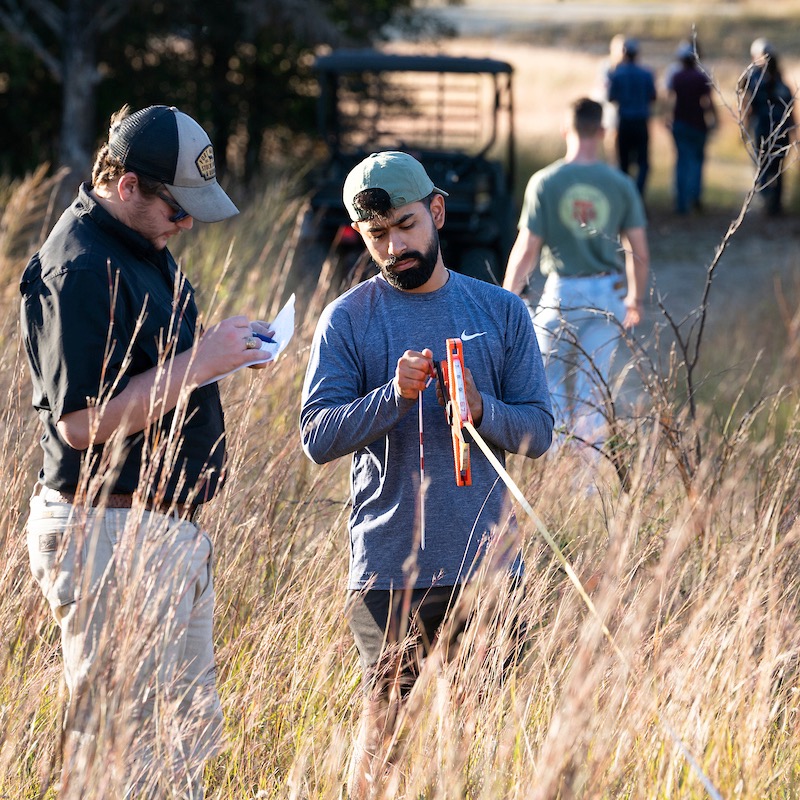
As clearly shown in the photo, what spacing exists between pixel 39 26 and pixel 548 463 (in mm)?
10910

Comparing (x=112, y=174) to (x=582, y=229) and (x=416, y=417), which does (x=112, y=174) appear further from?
(x=582, y=229)

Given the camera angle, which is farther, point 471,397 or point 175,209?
point 175,209

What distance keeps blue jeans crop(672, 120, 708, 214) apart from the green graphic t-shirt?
9.22 m

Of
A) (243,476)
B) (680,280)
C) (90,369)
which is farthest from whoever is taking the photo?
→ (680,280)

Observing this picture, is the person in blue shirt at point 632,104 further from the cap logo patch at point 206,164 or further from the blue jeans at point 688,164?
the cap logo patch at point 206,164

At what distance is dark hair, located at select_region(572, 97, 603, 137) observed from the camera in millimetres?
5508

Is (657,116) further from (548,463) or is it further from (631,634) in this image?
(631,634)

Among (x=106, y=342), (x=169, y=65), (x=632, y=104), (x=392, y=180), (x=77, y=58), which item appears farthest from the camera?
(x=632, y=104)

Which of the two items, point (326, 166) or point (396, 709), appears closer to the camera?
point (396, 709)

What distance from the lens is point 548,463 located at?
3812 millimetres

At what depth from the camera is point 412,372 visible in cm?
246

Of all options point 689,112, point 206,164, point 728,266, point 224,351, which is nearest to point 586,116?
point 206,164

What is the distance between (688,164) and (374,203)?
12663 millimetres

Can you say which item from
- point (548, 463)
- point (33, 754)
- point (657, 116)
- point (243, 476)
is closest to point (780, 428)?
point (548, 463)
